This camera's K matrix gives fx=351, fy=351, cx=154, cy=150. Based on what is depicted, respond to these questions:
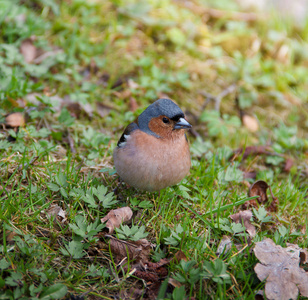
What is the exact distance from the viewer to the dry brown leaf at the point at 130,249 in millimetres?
2852

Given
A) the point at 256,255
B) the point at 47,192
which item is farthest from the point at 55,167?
the point at 256,255

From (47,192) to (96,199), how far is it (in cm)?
45

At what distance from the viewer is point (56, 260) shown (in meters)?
2.71

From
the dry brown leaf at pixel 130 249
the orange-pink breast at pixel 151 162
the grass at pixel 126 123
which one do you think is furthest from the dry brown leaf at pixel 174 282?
the orange-pink breast at pixel 151 162

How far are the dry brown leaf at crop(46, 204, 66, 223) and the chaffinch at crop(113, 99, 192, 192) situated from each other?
0.63 m

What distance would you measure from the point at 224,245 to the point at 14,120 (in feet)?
8.60

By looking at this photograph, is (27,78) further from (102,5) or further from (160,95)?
(102,5)

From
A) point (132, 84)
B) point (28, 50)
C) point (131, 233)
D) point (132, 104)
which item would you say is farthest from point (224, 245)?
point (28, 50)

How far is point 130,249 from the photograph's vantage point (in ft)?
9.38

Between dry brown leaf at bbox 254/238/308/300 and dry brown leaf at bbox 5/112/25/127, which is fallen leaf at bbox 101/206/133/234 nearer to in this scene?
dry brown leaf at bbox 254/238/308/300

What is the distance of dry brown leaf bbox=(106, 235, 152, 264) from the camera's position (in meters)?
2.85

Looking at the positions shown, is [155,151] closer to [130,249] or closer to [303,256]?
[130,249]

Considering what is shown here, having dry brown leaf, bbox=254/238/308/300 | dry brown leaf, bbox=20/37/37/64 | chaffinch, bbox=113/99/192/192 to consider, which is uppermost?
chaffinch, bbox=113/99/192/192

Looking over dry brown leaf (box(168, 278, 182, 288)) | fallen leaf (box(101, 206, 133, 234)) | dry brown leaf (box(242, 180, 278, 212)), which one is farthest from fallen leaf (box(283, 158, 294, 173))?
dry brown leaf (box(168, 278, 182, 288))
